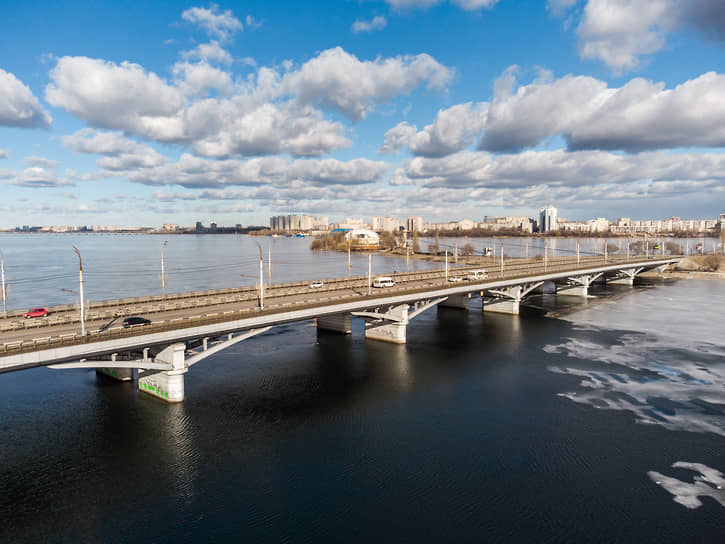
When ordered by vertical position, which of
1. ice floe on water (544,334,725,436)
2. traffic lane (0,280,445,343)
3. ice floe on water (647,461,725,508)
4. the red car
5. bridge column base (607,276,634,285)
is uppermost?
the red car

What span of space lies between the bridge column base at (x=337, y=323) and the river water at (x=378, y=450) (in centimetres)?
628

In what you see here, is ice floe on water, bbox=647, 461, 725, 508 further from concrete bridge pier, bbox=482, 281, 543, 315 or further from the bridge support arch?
concrete bridge pier, bbox=482, 281, 543, 315

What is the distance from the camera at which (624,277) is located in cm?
10475

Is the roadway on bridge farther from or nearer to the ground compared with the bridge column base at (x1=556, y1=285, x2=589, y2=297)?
farther from the ground

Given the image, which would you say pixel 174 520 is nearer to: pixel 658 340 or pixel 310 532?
pixel 310 532

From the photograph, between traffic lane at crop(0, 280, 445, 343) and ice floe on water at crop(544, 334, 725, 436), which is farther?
ice floe on water at crop(544, 334, 725, 436)

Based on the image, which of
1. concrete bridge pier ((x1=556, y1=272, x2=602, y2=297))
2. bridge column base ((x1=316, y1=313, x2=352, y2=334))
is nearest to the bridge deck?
bridge column base ((x1=316, y1=313, x2=352, y2=334))

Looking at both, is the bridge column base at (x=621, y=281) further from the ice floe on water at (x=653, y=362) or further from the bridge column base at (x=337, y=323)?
the bridge column base at (x=337, y=323)

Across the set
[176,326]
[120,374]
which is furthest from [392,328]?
[120,374]

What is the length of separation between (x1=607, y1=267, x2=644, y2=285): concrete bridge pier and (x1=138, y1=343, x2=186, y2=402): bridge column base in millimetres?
98490

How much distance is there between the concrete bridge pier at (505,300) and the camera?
65438 millimetres

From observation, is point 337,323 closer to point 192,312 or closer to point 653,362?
point 192,312

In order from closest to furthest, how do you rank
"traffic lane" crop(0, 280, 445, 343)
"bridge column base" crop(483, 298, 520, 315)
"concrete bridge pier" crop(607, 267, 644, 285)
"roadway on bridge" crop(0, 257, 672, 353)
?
"roadway on bridge" crop(0, 257, 672, 353), "traffic lane" crop(0, 280, 445, 343), "bridge column base" crop(483, 298, 520, 315), "concrete bridge pier" crop(607, 267, 644, 285)

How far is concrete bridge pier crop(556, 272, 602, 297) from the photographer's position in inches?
3275
